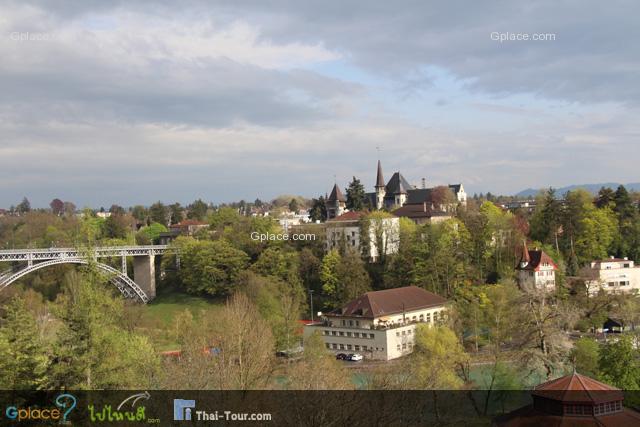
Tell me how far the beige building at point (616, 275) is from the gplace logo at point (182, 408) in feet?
120

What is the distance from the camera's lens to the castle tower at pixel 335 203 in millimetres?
74812

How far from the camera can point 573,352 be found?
29.0 meters

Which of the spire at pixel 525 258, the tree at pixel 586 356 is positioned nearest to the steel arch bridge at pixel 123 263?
the spire at pixel 525 258

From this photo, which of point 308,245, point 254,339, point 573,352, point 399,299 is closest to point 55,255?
point 308,245

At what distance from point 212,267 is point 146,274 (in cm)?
915

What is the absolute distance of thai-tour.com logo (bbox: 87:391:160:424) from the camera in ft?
48.7

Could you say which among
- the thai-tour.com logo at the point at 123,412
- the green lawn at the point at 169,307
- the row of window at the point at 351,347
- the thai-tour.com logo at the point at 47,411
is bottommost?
the row of window at the point at 351,347

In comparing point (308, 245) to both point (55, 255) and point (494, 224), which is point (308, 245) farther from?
point (55, 255)

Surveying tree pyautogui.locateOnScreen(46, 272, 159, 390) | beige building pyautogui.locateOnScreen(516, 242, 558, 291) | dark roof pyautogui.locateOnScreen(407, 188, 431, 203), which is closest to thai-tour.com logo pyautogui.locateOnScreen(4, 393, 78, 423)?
tree pyautogui.locateOnScreen(46, 272, 159, 390)

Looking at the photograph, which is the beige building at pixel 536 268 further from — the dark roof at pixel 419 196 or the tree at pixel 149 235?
the tree at pixel 149 235

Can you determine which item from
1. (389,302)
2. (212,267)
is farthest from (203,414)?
(212,267)

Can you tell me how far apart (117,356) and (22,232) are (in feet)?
233

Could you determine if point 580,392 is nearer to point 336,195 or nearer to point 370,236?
point 370,236

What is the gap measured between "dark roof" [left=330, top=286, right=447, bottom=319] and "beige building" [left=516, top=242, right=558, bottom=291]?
6.64 metres
